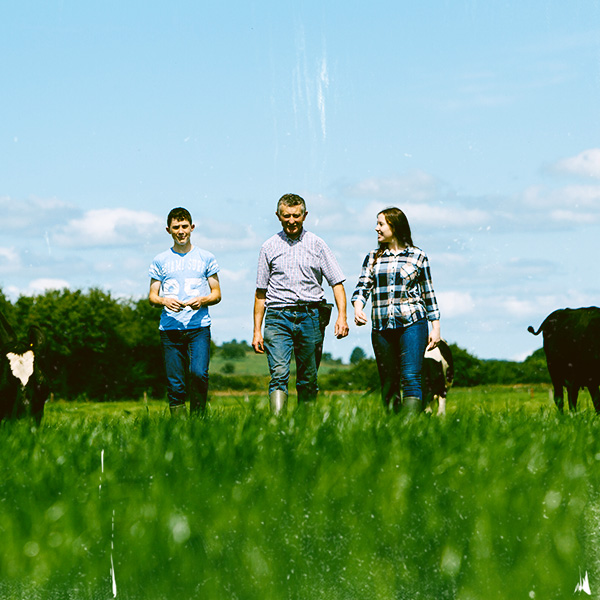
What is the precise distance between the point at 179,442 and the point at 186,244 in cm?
345

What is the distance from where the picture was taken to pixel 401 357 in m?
8.14

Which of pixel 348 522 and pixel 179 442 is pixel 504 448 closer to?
pixel 348 522

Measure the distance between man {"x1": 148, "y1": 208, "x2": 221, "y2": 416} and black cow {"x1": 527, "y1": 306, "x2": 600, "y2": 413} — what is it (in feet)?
17.4

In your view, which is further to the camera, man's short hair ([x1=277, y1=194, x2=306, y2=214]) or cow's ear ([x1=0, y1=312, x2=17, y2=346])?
cow's ear ([x1=0, y1=312, x2=17, y2=346])

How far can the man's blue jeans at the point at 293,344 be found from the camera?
8.39 metres

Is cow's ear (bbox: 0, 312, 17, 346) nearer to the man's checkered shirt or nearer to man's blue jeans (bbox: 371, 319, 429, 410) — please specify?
the man's checkered shirt

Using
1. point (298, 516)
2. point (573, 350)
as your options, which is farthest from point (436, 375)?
point (298, 516)

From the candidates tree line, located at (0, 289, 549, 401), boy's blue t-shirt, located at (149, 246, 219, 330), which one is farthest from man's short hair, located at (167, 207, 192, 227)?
tree line, located at (0, 289, 549, 401)

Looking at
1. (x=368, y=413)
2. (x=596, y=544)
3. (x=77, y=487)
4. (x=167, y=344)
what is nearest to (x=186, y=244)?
(x=167, y=344)

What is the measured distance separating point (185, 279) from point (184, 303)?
0.34 m

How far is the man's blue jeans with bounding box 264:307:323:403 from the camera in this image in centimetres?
839

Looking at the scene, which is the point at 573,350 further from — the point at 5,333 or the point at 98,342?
the point at 98,342

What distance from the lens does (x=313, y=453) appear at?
5.49 m

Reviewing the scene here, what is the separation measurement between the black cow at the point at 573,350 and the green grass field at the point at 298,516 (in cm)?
577
